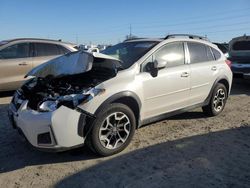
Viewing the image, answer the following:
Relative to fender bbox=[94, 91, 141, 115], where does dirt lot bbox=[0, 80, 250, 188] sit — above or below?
below

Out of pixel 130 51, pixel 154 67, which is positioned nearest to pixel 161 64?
pixel 154 67

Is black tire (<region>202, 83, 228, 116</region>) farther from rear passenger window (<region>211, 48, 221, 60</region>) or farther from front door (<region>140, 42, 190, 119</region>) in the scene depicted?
front door (<region>140, 42, 190, 119</region>)

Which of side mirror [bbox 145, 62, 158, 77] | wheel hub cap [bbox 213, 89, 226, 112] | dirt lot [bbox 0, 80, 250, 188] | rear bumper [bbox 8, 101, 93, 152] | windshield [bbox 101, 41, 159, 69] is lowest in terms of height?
dirt lot [bbox 0, 80, 250, 188]

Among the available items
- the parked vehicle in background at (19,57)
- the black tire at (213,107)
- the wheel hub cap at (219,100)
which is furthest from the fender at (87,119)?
the parked vehicle in background at (19,57)

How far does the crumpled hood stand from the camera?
4.95 m

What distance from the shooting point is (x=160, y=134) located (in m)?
5.74

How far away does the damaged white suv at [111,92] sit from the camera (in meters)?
4.31

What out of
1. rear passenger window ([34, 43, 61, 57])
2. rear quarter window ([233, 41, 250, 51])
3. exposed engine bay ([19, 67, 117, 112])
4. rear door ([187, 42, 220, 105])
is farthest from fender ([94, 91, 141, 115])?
rear quarter window ([233, 41, 250, 51])

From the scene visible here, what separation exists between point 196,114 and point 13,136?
3.73 meters

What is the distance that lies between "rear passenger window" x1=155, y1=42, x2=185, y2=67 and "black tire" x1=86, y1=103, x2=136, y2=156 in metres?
1.13

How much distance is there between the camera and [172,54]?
5809mm

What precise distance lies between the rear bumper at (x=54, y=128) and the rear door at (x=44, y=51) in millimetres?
5213

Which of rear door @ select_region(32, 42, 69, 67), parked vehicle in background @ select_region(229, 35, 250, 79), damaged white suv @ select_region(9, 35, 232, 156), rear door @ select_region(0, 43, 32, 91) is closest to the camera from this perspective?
damaged white suv @ select_region(9, 35, 232, 156)

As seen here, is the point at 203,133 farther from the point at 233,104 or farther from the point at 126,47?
the point at 233,104
